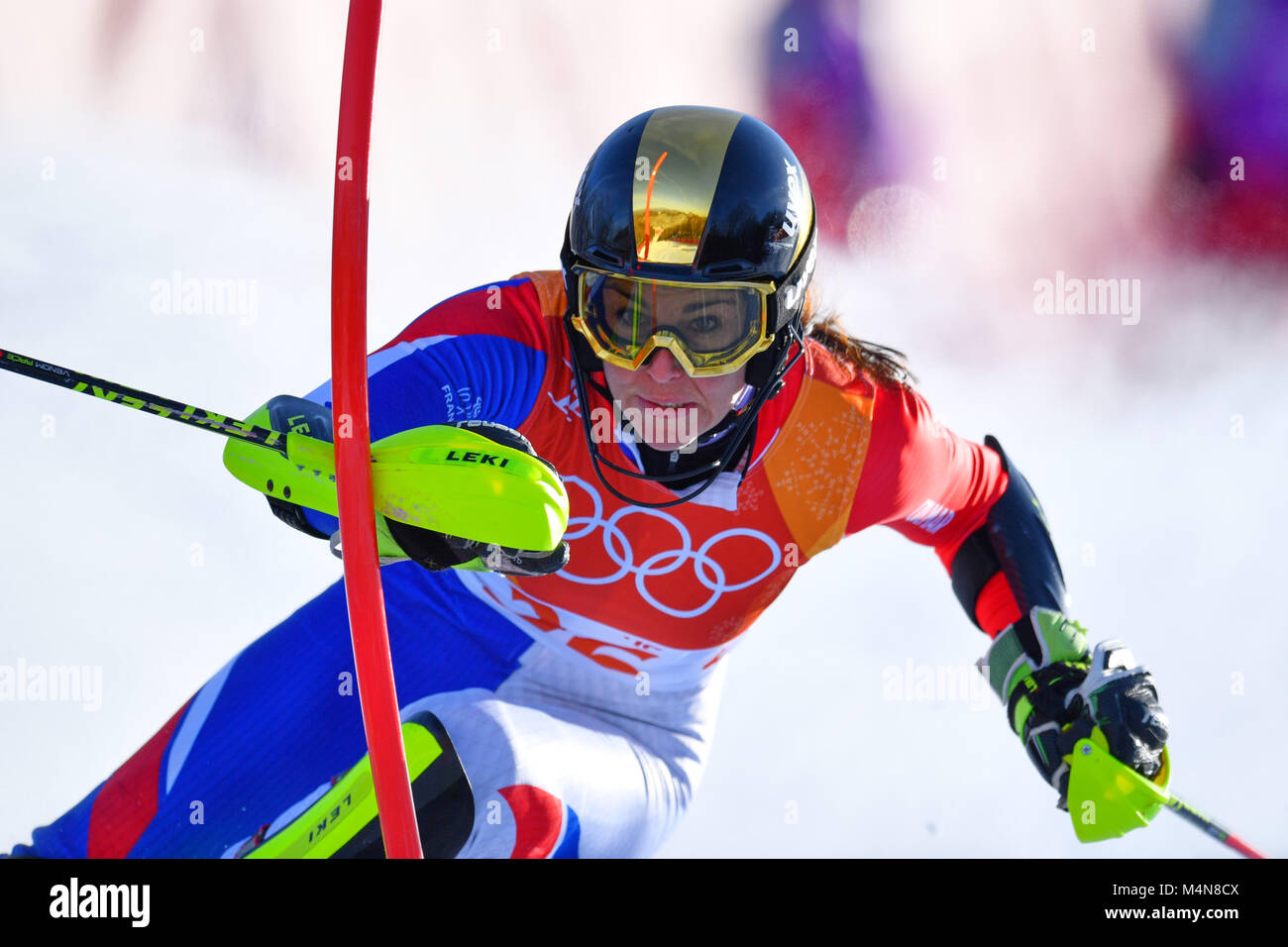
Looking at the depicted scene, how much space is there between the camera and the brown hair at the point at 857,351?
2.74 meters

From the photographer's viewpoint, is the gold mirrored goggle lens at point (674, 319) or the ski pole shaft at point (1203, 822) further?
the ski pole shaft at point (1203, 822)

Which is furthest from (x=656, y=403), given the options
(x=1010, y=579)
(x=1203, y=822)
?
(x=1203, y=822)

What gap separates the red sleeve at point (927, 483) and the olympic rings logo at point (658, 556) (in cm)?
27

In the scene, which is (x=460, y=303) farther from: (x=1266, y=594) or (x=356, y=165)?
(x=1266, y=594)

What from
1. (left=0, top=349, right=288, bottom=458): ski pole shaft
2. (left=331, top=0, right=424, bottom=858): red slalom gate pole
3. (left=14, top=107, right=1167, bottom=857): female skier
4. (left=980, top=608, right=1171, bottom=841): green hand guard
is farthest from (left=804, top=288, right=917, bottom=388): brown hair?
(left=0, top=349, right=288, bottom=458): ski pole shaft

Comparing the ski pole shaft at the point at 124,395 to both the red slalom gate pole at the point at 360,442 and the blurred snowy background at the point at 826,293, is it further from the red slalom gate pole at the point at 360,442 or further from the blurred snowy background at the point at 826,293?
the blurred snowy background at the point at 826,293

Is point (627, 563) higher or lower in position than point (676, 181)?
lower

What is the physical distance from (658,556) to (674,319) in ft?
1.85

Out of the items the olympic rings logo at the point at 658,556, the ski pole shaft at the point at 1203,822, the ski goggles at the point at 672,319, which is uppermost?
the ski goggles at the point at 672,319

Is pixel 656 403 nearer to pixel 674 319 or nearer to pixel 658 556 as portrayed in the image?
pixel 674 319

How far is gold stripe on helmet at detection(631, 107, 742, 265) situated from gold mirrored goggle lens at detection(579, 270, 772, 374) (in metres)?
0.07

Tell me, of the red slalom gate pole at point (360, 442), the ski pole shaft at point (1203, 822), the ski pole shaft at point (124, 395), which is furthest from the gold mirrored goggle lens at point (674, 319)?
the ski pole shaft at point (1203, 822)

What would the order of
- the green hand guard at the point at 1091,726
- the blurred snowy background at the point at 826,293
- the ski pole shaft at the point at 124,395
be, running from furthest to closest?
the blurred snowy background at the point at 826,293, the green hand guard at the point at 1091,726, the ski pole shaft at the point at 124,395

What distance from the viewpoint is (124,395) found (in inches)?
60.7
